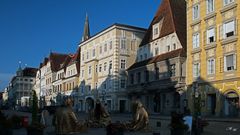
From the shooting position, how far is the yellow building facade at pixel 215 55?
36.0 metres

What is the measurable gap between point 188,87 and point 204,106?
3.35 meters

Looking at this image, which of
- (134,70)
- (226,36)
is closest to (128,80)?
(134,70)

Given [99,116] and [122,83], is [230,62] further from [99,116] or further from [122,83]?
[122,83]

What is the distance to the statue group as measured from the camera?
63.5 feet

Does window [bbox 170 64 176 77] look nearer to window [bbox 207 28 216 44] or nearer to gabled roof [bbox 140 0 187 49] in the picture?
gabled roof [bbox 140 0 187 49]

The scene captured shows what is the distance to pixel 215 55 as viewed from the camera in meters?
38.4

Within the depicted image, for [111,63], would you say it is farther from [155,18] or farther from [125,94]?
[155,18]

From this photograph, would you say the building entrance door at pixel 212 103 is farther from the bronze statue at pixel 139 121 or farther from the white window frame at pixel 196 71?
the bronze statue at pixel 139 121

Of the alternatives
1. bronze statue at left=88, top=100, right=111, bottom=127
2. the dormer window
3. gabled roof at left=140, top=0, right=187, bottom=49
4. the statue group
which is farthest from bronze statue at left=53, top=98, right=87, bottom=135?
the dormer window

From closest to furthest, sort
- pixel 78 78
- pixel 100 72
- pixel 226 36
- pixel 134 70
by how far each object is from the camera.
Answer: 1. pixel 226 36
2. pixel 134 70
3. pixel 100 72
4. pixel 78 78

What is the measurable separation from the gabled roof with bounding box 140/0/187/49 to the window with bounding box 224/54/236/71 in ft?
32.5

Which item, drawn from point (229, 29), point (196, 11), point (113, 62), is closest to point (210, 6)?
point (196, 11)

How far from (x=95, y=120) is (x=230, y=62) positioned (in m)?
16.6

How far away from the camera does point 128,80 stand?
2306 inches
